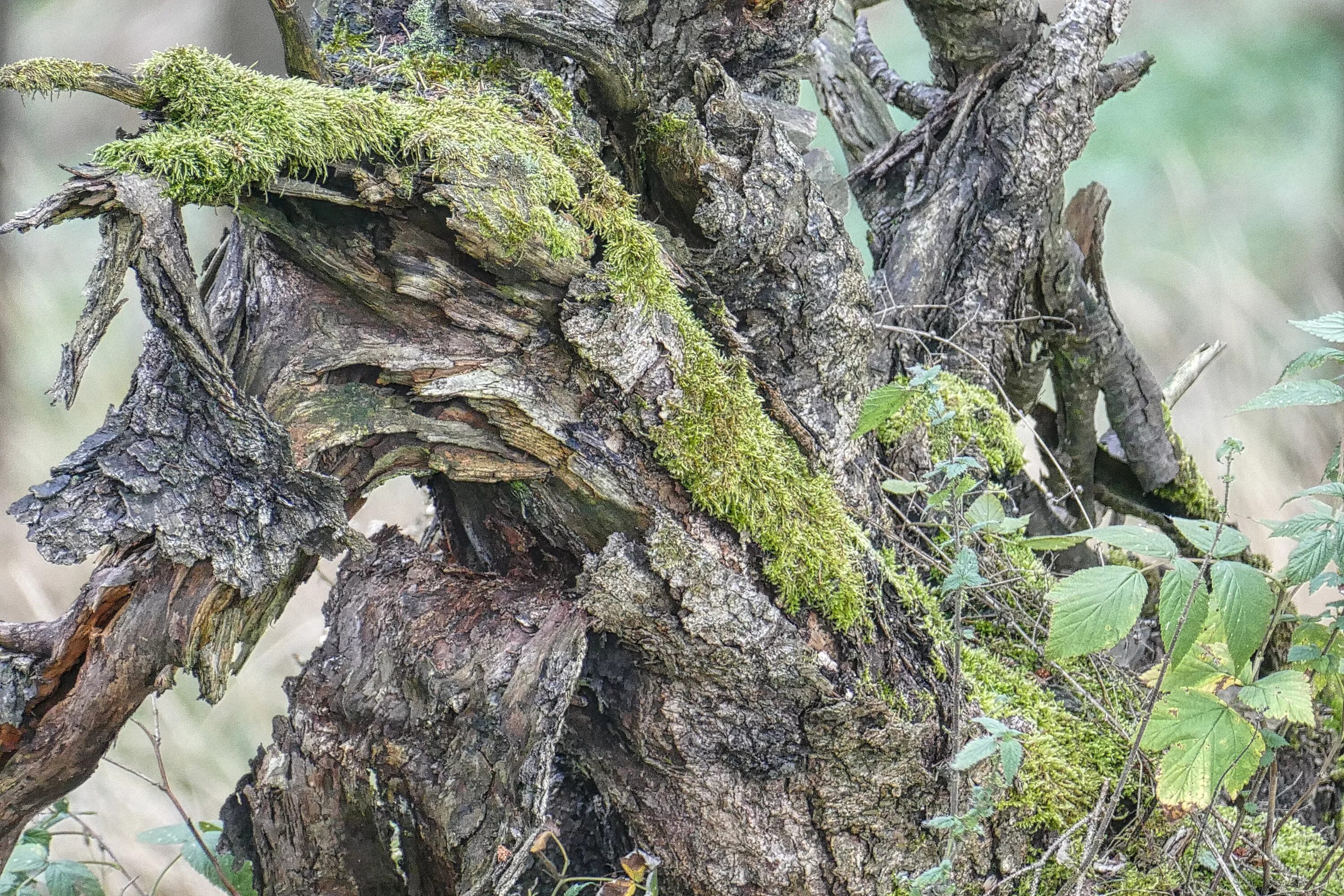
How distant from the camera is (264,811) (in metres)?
1.81

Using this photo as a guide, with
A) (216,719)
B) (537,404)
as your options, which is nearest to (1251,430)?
(537,404)

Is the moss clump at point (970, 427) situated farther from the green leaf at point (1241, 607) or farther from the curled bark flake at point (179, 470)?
the curled bark flake at point (179, 470)

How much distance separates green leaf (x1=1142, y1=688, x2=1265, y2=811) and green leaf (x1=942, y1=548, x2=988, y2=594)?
416 millimetres

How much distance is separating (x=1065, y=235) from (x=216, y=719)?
4.23 m

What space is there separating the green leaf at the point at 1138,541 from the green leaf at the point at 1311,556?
0.60 feet

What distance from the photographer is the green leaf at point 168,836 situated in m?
1.90

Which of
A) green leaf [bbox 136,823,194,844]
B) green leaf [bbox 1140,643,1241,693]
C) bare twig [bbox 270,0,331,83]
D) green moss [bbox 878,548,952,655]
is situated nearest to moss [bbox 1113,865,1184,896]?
green leaf [bbox 1140,643,1241,693]

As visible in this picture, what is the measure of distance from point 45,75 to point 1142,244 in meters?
6.74

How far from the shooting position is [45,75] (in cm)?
115

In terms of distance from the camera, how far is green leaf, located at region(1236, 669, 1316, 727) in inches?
61.7

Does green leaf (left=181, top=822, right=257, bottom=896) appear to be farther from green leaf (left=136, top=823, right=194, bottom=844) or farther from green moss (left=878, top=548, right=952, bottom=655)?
green moss (left=878, top=548, right=952, bottom=655)

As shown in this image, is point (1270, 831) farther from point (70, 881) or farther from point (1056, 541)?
point (70, 881)

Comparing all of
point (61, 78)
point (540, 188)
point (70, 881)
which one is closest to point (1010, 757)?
point (540, 188)

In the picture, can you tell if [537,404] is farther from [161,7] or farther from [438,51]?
[161,7]
